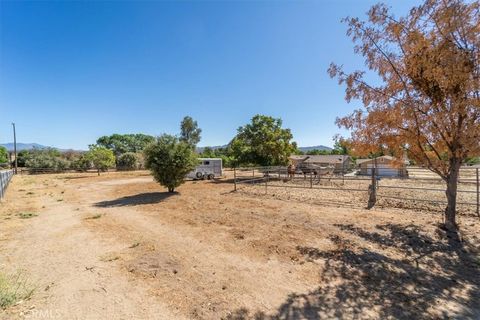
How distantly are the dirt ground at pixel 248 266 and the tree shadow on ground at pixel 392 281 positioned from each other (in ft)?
0.06

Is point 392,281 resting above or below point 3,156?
below

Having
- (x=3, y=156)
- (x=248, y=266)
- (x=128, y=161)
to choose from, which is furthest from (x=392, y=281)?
(x=3, y=156)

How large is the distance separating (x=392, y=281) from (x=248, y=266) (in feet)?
7.58

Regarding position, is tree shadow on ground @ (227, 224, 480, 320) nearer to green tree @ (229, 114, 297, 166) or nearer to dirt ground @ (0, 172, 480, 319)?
dirt ground @ (0, 172, 480, 319)

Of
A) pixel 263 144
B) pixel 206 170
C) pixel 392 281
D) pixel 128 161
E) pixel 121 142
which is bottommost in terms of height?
pixel 392 281

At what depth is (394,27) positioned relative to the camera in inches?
211

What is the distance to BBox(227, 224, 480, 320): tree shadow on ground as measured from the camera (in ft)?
9.93

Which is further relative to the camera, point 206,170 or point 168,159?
point 206,170

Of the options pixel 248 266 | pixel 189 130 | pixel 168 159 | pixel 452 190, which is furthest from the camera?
pixel 189 130

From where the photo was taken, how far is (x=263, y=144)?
2255 cm

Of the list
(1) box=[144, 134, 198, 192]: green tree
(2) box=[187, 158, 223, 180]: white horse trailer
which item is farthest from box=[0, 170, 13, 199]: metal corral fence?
(2) box=[187, 158, 223, 180]: white horse trailer

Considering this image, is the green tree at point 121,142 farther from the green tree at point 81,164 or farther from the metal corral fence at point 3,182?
the metal corral fence at point 3,182

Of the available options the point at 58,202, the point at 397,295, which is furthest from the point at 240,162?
the point at 397,295

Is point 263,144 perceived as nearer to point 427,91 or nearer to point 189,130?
point 427,91
